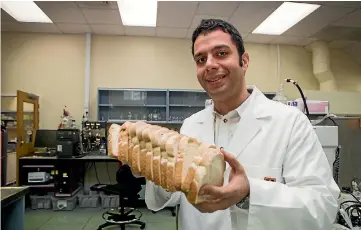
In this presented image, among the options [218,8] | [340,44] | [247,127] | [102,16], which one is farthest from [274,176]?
[340,44]

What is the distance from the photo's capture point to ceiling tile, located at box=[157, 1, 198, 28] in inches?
144

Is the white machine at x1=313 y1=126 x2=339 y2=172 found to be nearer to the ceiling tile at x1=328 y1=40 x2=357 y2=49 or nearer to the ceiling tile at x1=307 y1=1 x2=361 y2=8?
the ceiling tile at x1=307 y1=1 x2=361 y2=8

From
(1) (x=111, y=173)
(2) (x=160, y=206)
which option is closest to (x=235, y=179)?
(2) (x=160, y=206)

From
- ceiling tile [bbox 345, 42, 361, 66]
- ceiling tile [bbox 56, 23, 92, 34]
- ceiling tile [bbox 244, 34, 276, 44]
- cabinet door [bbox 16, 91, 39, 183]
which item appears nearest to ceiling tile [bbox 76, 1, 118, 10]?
ceiling tile [bbox 56, 23, 92, 34]

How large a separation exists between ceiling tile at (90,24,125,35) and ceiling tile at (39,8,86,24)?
270 millimetres

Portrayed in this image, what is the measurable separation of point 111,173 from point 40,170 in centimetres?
126

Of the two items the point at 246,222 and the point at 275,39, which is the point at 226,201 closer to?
the point at 246,222

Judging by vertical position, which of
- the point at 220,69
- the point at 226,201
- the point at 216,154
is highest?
the point at 220,69

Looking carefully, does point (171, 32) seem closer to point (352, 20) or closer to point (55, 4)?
point (55, 4)

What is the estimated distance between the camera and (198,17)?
13.3 feet

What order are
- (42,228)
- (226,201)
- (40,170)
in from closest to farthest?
(226,201)
(42,228)
(40,170)

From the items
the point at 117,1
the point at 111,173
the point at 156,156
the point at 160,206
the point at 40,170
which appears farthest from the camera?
the point at 111,173

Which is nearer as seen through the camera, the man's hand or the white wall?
the man's hand

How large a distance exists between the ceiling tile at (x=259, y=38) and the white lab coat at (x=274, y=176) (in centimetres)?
402
